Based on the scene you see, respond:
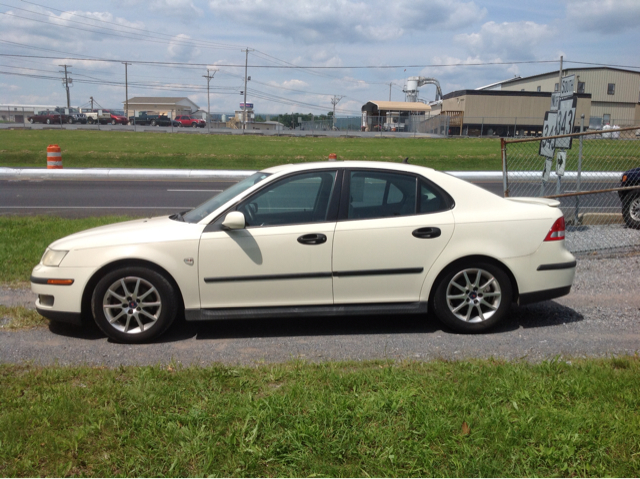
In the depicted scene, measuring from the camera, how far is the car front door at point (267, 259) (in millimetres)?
4836

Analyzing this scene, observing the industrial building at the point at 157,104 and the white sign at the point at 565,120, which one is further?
the industrial building at the point at 157,104

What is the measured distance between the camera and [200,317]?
4.90 meters

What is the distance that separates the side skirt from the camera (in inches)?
193

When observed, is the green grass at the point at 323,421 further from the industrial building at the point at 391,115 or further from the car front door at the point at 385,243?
the industrial building at the point at 391,115

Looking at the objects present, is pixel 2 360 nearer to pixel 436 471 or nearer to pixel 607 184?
pixel 436 471

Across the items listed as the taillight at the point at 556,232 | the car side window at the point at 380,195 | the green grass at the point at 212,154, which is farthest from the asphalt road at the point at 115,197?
the taillight at the point at 556,232

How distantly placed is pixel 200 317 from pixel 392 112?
63.1m

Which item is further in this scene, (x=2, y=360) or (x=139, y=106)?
(x=139, y=106)

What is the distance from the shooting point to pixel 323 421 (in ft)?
10.6

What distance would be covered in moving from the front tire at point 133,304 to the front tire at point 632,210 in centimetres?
815

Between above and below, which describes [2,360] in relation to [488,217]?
below

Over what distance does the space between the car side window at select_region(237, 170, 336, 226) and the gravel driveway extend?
1033 millimetres

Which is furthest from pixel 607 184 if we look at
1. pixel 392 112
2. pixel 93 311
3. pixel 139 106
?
pixel 139 106

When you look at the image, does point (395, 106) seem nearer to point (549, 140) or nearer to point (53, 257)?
point (549, 140)
